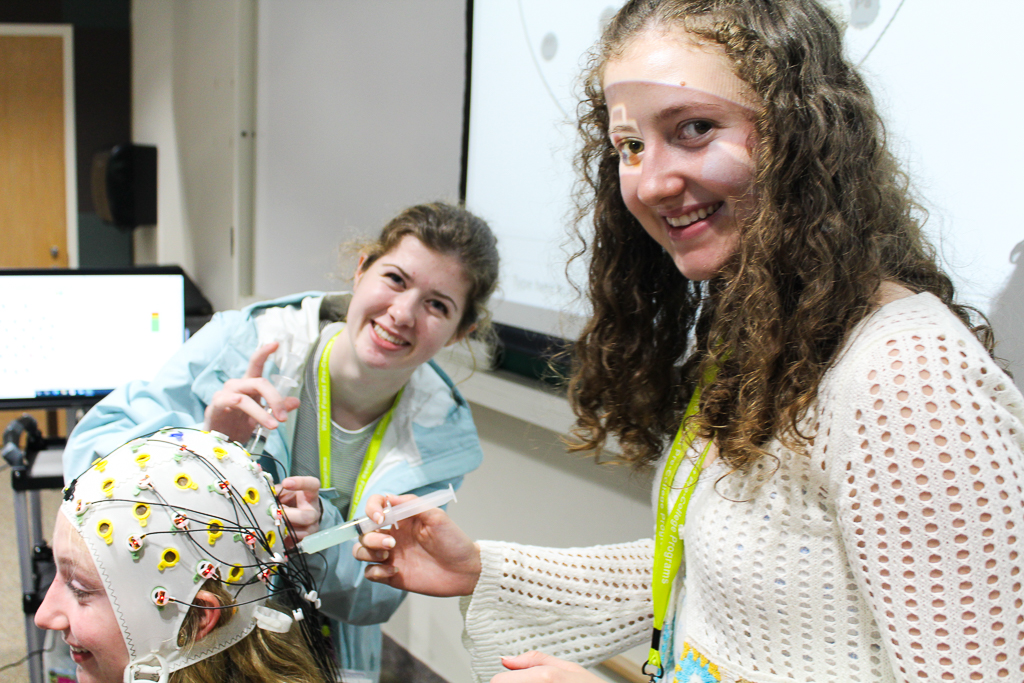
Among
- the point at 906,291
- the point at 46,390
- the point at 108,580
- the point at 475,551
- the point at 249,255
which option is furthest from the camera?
the point at 249,255

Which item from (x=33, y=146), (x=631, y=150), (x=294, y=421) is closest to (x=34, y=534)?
(x=294, y=421)

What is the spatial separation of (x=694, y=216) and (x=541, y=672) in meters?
0.53

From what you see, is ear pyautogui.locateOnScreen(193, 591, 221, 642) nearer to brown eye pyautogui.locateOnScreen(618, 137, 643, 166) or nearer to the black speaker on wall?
brown eye pyautogui.locateOnScreen(618, 137, 643, 166)

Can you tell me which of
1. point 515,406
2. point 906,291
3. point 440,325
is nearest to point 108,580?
point 440,325

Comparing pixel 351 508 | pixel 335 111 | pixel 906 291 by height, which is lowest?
pixel 351 508

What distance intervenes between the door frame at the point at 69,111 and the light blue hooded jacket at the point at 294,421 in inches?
156

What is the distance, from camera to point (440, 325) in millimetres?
1509

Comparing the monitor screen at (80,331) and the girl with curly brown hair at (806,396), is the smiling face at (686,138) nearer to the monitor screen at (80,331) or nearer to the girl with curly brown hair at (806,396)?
the girl with curly brown hair at (806,396)

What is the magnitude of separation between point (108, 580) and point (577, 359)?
→ 2.34 feet

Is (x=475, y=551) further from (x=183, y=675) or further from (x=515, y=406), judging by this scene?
(x=515, y=406)

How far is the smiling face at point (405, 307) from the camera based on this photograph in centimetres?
147

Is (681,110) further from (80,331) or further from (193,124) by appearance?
(193,124)

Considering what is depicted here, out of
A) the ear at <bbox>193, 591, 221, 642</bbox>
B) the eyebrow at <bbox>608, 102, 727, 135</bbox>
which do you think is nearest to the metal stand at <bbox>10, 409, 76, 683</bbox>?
the ear at <bbox>193, 591, 221, 642</bbox>

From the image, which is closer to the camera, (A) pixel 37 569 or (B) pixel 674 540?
(B) pixel 674 540
